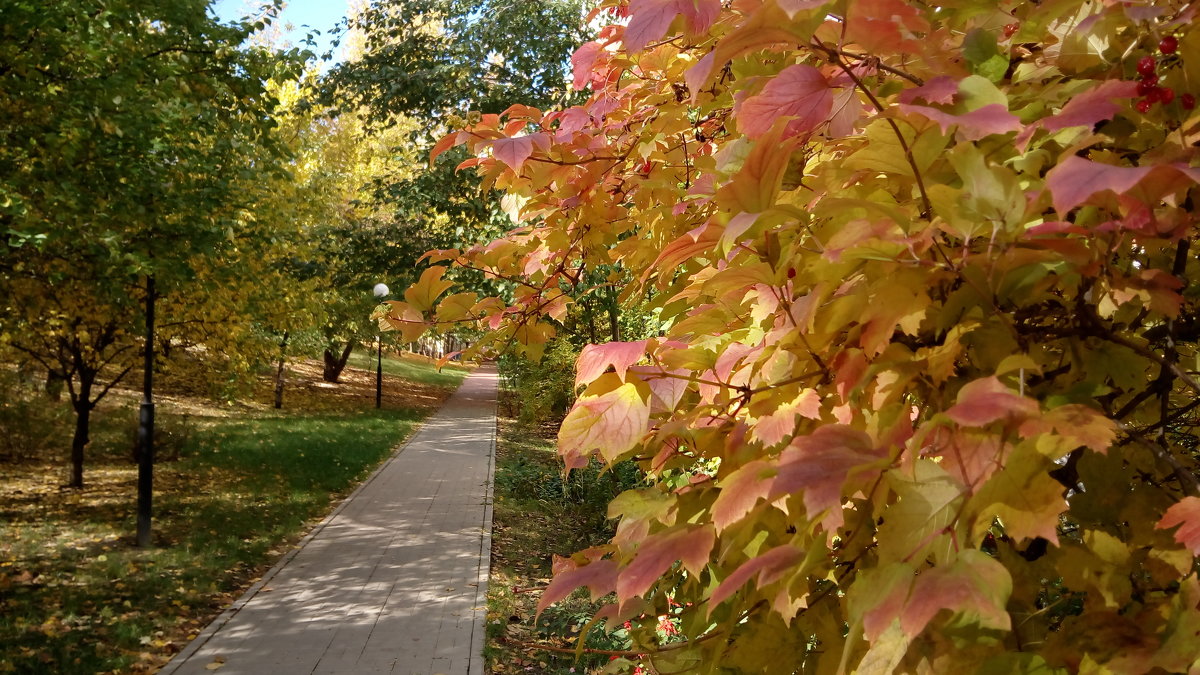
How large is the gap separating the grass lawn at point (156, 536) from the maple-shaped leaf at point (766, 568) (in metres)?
5.89

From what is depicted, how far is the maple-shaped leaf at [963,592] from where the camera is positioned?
27.4 inches

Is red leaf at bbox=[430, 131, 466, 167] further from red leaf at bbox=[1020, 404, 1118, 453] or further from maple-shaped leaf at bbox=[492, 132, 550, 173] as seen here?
red leaf at bbox=[1020, 404, 1118, 453]

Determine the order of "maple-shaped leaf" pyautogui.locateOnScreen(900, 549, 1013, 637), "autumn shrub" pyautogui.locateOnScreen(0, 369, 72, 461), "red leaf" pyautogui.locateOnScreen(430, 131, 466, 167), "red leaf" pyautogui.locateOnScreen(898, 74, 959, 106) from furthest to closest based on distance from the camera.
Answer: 1. "autumn shrub" pyautogui.locateOnScreen(0, 369, 72, 461)
2. "red leaf" pyautogui.locateOnScreen(430, 131, 466, 167)
3. "red leaf" pyautogui.locateOnScreen(898, 74, 959, 106)
4. "maple-shaped leaf" pyautogui.locateOnScreen(900, 549, 1013, 637)

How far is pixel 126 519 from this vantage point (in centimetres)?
929

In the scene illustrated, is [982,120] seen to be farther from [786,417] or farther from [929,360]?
[786,417]

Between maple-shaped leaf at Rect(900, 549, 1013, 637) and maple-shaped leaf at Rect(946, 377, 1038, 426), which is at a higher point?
maple-shaped leaf at Rect(946, 377, 1038, 426)

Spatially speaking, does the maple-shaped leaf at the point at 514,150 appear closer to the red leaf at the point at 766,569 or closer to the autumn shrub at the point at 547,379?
the red leaf at the point at 766,569

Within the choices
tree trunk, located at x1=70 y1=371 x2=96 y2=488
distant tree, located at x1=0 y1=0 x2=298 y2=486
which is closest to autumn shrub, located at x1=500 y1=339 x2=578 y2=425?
distant tree, located at x1=0 y1=0 x2=298 y2=486

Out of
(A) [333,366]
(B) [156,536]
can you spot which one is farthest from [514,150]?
(A) [333,366]

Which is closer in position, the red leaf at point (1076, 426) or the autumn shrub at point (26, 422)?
the red leaf at point (1076, 426)

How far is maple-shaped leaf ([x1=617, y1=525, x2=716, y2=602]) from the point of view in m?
1.04

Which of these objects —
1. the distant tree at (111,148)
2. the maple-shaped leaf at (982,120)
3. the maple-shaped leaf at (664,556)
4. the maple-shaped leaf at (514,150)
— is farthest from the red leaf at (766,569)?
the distant tree at (111,148)

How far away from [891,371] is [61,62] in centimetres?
813

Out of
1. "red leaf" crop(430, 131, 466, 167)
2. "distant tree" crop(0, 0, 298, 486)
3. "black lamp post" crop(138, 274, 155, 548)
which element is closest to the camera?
"red leaf" crop(430, 131, 466, 167)
